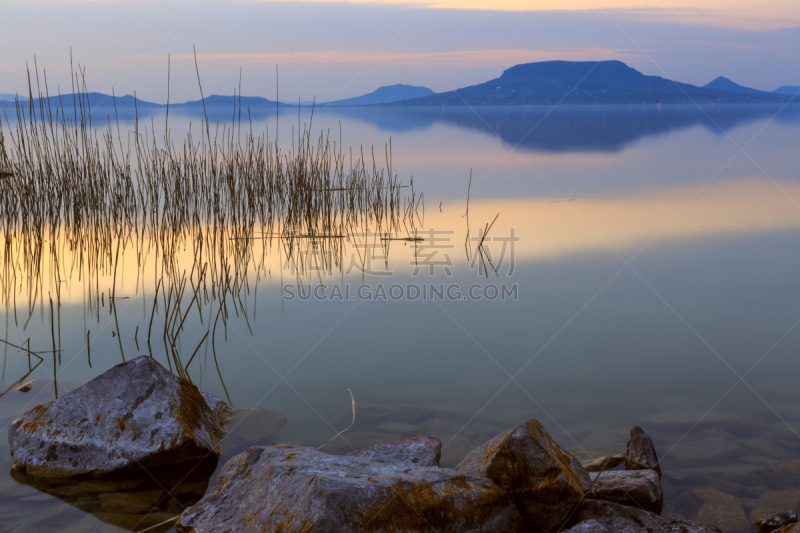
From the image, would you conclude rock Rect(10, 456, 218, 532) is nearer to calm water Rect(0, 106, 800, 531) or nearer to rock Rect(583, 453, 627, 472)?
calm water Rect(0, 106, 800, 531)

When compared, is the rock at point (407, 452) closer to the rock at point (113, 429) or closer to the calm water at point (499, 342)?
the calm water at point (499, 342)

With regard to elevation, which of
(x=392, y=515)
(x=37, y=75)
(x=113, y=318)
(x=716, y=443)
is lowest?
(x=113, y=318)

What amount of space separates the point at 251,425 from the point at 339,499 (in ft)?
3.55

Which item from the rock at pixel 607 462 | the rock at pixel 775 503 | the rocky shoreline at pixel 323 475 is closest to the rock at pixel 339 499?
the rocky shoreline at pixel 323 475

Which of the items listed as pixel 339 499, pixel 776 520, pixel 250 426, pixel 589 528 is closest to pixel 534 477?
pixel 589 528

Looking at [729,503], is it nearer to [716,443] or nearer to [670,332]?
[716,443]

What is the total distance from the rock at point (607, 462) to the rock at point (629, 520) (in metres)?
0.37

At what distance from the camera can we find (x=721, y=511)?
6.24 feet

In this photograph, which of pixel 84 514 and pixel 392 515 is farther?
pixel 84 514

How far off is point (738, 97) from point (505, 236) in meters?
107

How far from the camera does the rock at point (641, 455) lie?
2.11 meters

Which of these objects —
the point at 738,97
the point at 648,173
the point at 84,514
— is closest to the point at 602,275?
the point at 84,514

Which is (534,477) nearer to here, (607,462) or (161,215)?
(607,462)

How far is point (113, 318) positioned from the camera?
3.77 metres
